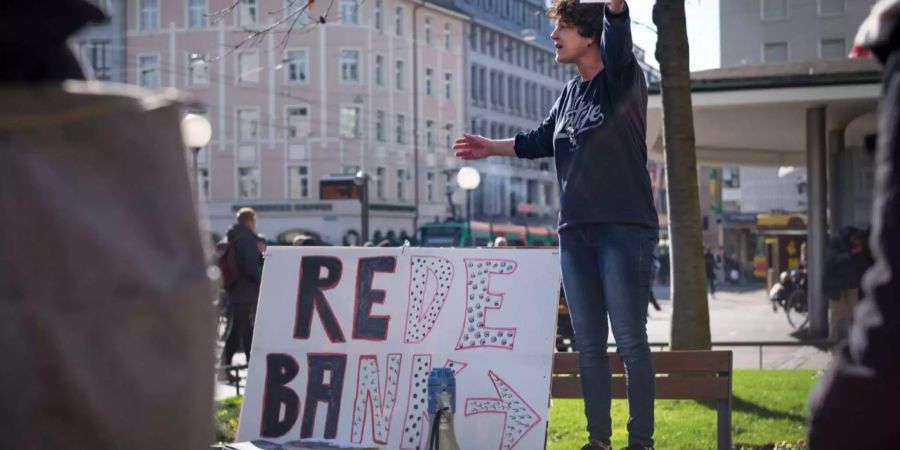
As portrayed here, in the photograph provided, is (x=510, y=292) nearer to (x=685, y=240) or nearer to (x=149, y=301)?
(x=149, y=301)

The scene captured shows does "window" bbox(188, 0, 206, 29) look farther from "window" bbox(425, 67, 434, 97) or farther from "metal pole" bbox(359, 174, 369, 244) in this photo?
"metal pole" bbox(359, 174, 369, 244)

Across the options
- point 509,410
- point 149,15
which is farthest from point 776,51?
point 509,410

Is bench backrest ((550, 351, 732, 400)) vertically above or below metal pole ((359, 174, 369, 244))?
below

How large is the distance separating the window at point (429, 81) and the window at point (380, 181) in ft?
23.9

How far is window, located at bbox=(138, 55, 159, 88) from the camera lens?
84062 millimetres

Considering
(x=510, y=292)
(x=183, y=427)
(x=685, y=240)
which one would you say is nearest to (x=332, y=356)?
(x=510, y=292)

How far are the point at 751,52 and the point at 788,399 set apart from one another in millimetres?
65617

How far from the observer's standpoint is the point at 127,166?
7.39 feet

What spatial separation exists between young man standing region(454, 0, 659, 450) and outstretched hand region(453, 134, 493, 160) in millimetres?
378

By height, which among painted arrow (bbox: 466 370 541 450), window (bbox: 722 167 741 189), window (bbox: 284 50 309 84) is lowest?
painted arrow (bbox: 466 370 541 450)

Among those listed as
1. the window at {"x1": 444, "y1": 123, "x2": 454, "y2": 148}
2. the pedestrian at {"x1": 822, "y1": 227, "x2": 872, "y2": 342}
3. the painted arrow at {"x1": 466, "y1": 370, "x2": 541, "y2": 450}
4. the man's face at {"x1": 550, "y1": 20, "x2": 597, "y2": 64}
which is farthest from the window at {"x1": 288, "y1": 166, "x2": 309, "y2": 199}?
the man's face at {"x1": 550, "y1": 20, "x2": 597, "y2": 64}

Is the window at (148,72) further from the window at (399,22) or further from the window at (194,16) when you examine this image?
the window at (399,22)

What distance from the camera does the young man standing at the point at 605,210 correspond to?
18.2ft

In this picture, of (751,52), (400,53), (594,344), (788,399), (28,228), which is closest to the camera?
Result: (28,228)
